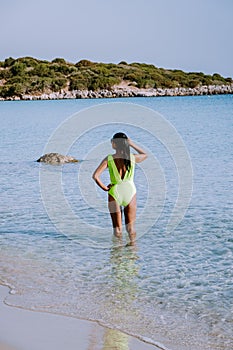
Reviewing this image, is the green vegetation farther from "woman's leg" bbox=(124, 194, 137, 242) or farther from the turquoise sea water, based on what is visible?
"woman's leg" bbox=(124, 194, 137, 242)

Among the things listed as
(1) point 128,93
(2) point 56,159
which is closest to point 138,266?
(2) point 56,159

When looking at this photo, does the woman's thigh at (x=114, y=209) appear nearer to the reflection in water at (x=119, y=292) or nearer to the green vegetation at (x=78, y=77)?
the reflection in water at (x=119, y=292)

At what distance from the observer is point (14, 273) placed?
26.3 feet

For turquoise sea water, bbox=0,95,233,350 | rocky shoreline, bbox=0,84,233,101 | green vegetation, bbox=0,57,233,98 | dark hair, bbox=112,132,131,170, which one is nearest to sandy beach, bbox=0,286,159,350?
turquoise sea water, bbox=0,95,233,350

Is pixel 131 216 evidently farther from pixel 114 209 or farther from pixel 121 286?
pixel 121 286

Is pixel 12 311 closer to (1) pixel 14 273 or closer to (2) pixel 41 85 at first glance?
(1) pixel 14 273

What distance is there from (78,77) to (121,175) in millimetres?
90423

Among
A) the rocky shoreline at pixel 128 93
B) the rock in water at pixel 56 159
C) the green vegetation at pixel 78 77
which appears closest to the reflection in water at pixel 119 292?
the rock in water at pixel 56 159

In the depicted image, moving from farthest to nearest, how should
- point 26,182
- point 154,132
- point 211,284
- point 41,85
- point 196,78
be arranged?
point 196,78 → point 41,85 → point 154,132 → point 26,182 → point 211,284

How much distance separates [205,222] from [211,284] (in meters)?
3.36

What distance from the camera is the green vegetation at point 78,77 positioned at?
92.1m

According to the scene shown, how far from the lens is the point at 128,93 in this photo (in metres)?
92.8

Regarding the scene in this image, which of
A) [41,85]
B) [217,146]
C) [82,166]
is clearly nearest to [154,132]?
[217,146]

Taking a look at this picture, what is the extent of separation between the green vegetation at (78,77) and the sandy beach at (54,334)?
8415 centimetres
